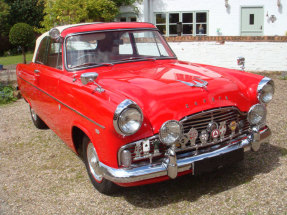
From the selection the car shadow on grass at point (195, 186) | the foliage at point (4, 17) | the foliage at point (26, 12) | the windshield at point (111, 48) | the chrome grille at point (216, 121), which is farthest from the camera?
the foliage at point (26, 12)

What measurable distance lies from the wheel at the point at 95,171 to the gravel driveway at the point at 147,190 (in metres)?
0.09

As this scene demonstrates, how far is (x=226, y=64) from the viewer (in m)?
10.5

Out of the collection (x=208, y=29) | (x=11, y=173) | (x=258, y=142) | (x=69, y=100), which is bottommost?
(x=11, y=173)

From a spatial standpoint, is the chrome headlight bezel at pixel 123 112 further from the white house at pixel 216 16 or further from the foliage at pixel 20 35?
the white house at pixel 216 16

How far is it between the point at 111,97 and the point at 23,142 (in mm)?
2817

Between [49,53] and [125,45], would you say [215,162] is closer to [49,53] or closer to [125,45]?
[125,45]

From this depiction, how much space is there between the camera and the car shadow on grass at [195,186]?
3174 millimetres

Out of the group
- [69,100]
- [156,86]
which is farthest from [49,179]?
[156,86]

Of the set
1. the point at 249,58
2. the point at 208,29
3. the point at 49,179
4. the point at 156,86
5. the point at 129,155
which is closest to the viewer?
the point at 129,155

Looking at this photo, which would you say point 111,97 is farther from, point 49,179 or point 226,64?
point 226,64

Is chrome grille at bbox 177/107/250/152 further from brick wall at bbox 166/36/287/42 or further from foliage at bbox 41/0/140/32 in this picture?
foliage at bbox 41/0/140/32

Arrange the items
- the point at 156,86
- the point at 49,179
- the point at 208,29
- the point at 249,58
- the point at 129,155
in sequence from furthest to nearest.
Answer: the point at 208,29, the point at 249,58, the point at 49,179, the point at 156,86, the point at 129,155

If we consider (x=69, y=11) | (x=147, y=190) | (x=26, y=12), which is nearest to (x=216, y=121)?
(x=147, y=190)

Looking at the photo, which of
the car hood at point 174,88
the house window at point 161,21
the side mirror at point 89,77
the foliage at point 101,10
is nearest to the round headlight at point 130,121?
the car hood at point 174,88
